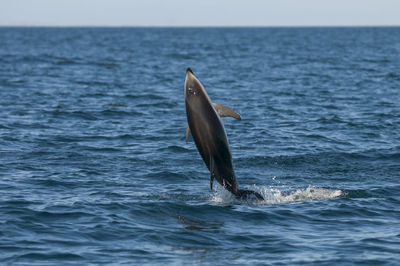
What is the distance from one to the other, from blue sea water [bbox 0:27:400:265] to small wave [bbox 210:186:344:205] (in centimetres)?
5

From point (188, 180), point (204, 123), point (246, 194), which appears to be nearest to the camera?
point (204, 123)

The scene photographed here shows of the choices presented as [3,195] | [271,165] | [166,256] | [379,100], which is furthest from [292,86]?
[166,256]

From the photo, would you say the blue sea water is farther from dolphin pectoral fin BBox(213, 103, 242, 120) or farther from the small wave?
dolphin pectoral fin BBox(213, 103, 242, 120)

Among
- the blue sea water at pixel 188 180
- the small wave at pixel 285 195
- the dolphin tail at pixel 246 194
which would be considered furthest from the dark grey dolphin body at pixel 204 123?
the small wave at pixel 285 195

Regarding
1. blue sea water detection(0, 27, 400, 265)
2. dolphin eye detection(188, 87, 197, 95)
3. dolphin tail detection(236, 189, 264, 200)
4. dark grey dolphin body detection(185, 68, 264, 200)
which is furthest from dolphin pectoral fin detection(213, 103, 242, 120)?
dolphin tail detection(236, 189, 264, 200)

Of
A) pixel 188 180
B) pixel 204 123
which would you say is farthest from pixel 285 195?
pixel 204 123

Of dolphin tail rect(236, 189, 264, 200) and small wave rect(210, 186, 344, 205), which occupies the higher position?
dolphin tail rect(236, 189, 264, 200)

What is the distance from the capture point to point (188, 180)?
17734mm

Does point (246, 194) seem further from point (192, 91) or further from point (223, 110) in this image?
point (192, 91)

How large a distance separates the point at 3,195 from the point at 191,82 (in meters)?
5.55

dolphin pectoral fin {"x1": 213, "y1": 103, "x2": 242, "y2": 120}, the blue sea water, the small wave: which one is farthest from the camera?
the small wave

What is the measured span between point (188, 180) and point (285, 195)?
9.50ft

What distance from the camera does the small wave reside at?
50.1 feet

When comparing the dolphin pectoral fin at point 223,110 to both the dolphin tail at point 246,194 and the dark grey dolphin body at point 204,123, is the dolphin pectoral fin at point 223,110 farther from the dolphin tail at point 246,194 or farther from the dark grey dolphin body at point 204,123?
the dolphin tail at point 246,194
